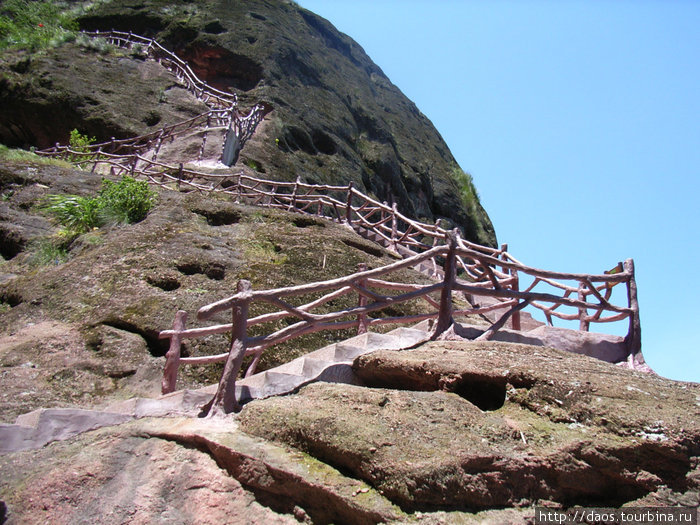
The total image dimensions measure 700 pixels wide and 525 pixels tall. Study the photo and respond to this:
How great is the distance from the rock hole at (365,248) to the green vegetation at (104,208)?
11.4 feet

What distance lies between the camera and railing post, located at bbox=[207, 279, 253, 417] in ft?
12.1

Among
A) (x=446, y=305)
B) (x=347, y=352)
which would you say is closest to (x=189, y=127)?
(x=347, y=352)

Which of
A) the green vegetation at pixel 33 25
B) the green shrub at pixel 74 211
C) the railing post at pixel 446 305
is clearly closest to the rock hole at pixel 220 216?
the green shrub at pixel 74 211

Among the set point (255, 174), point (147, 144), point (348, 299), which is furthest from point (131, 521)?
point (147, 144)

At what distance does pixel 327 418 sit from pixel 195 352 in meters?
3.48

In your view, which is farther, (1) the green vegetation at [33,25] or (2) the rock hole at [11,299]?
(1) the green vegetation at [33,25]

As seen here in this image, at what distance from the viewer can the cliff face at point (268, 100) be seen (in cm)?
1855

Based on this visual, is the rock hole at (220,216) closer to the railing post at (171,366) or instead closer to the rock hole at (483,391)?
the railing post at (171,366)

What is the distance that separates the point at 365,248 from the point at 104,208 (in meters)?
4.48

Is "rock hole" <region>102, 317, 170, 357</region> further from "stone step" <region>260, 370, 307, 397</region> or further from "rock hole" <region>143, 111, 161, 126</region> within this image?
"rock hole" <region>143, 111, 161, 126</region>

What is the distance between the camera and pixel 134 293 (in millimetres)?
6988

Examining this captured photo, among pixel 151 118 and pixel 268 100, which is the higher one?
pixel 268 100

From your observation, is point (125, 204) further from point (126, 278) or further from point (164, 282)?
point (164, 282)

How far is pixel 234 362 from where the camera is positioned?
3803 millimetres
